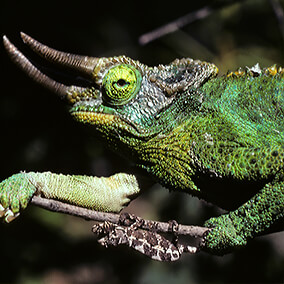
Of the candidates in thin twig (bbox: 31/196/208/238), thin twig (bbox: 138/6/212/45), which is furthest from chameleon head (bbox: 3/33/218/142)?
thin twig (bbox: 138/6/212/45)

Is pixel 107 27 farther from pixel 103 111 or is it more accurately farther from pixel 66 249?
pixel 103 111

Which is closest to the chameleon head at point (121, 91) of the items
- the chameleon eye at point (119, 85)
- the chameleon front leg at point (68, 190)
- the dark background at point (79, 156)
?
the chameleon eye at point (119, 85)

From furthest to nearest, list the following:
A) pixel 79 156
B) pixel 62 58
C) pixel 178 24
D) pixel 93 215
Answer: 1. pixel 79 156
2. pixel 178 24
3. pixel 62 58
4. pixel 93 215

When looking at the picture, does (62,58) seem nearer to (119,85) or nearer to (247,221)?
(119,85)

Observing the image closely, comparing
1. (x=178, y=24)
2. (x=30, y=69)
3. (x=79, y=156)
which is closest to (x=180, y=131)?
(x=30, y=69)

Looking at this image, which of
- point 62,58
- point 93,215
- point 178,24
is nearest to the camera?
point 93,215

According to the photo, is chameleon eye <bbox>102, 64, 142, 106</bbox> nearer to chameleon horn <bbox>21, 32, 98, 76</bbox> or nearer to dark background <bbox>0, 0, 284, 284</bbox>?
chameleon horn <bbox>21, 32, 98, 76</bbox>

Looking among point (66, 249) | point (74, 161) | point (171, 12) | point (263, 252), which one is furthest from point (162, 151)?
point (171, 12)
